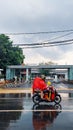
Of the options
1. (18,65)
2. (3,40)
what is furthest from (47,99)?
(18,65)

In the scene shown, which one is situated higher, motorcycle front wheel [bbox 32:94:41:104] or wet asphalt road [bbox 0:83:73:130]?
motorcycle front wheel [bbox 32:94:41:104]

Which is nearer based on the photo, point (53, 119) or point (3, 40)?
point (53, 119)

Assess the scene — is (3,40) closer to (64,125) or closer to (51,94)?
(51,94)

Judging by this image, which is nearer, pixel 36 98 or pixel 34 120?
pixel 34 120

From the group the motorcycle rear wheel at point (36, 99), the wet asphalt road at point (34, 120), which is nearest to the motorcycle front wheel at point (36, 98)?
the motorcycle rear wheel at point (36, 99)

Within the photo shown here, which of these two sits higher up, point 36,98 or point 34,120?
point 36,98

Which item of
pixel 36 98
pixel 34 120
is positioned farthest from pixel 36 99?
pixel 34 120

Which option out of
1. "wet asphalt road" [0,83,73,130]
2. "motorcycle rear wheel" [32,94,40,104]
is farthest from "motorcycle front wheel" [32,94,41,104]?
"wet asphalt road" [0,83,73,130]

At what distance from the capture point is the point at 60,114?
14.6 meters

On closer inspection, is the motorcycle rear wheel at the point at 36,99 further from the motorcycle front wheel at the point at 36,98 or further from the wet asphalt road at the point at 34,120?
the wet asphalt road at the point at 34,120

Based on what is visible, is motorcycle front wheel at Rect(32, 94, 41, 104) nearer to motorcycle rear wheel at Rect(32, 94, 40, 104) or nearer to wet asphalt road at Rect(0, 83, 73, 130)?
motorcycle rear wheel at Rect(32, 94, 40, 104)

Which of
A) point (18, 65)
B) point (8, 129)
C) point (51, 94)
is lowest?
point (8, 129)

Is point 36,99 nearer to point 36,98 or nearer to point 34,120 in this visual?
point 36,98

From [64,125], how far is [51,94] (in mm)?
8554
